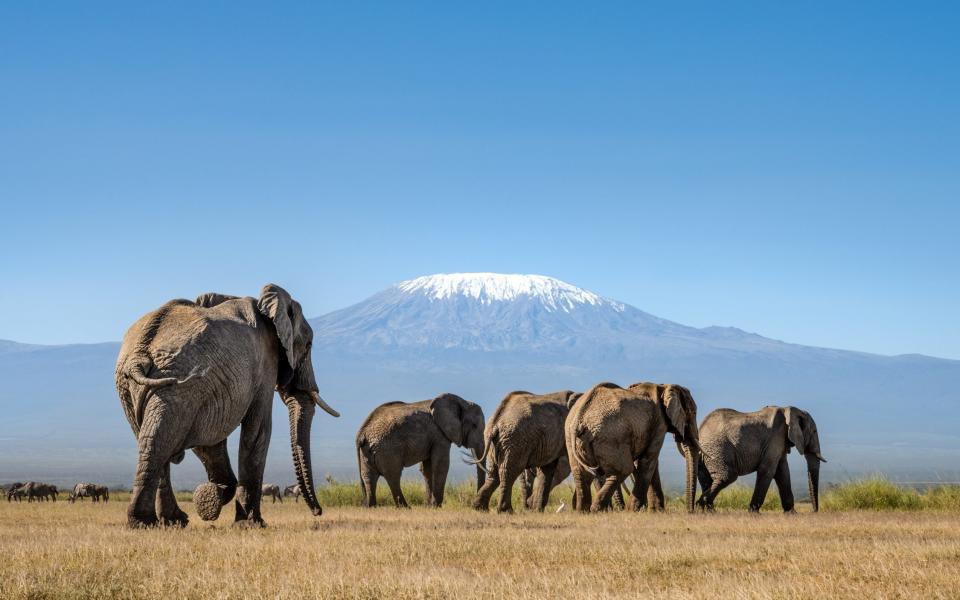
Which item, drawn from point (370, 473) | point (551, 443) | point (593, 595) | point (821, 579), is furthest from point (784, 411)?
point (593, 595)

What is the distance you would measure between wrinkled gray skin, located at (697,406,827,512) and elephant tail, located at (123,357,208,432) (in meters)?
13.9

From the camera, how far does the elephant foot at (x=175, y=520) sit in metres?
16.4

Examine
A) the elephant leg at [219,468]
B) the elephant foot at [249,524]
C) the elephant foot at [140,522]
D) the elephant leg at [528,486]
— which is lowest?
the elephant leg at [528,486]

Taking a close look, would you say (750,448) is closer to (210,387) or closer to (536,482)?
(536,482)

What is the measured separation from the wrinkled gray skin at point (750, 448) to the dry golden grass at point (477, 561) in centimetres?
756

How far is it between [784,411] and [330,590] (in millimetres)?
18486

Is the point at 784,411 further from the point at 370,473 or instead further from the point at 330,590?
the point at 330,590

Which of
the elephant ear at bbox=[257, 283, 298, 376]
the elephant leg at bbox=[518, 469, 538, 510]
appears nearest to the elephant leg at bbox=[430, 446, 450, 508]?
the elephant leg at bbox=[518, 469, 538, 510]

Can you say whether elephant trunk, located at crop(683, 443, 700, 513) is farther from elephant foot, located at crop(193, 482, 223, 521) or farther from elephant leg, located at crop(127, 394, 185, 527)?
elephant leg, located at crop(127, 394, 185, 527)

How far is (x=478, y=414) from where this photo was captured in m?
30.6

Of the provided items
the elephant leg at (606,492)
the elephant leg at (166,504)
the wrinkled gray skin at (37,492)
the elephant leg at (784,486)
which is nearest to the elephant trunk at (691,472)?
the elephant leg at (606,492)

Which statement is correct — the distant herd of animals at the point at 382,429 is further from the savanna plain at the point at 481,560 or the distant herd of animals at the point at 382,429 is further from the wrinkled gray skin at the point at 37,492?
the wrinkled gray skin at the point at 37,492

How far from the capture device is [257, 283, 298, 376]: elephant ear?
17453mm

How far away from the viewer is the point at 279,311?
690 inches
